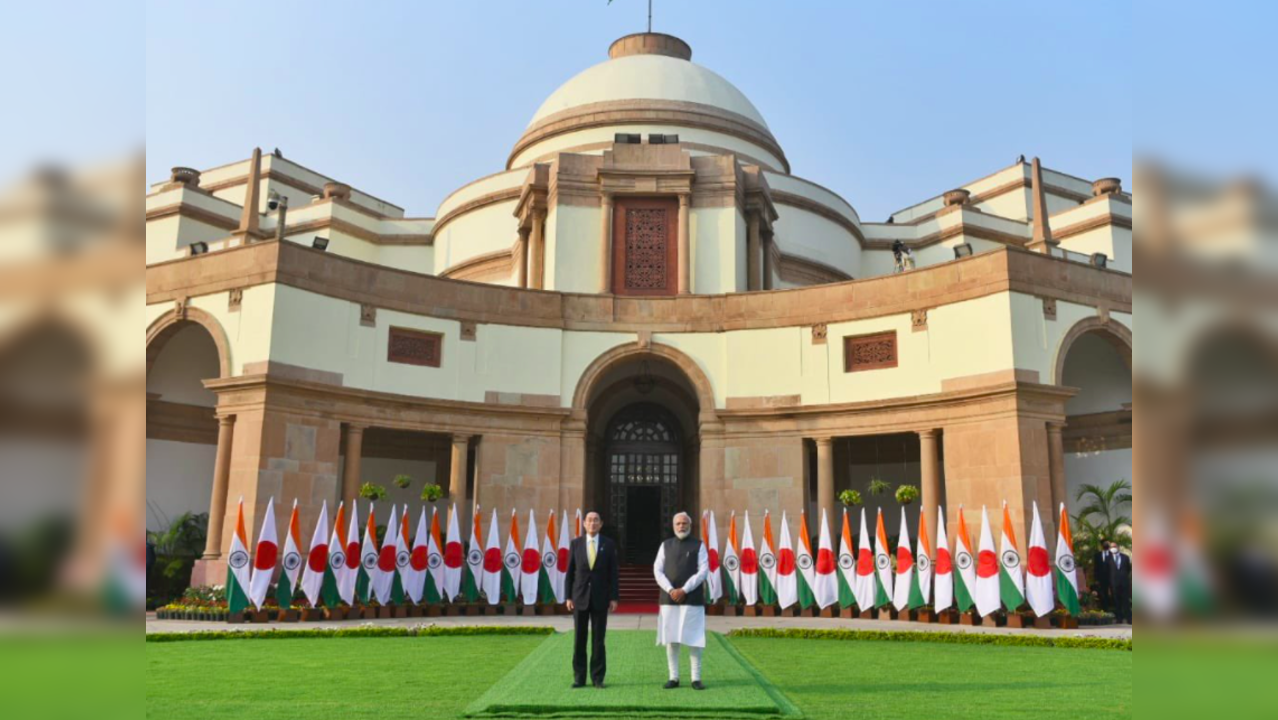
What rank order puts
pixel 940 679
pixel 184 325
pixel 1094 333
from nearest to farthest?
pixel 940 679 → pixel 184 325 → pixel 1094 333

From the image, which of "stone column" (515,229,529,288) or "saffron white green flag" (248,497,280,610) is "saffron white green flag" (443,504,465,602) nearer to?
"saffron white green flag" (248,497,280,610)

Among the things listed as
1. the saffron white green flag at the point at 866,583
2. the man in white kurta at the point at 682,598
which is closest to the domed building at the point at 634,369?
the saffron white green flag at the point at 866,583

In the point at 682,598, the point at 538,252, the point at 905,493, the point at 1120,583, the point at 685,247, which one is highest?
the point at 538,252

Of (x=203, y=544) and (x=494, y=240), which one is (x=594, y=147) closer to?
(x=494, y=240)

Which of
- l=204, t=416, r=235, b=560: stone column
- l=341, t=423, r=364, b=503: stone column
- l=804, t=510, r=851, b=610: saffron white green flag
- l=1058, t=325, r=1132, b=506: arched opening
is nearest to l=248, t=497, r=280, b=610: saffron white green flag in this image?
l=204, t=416, r=235, b=560: stone column

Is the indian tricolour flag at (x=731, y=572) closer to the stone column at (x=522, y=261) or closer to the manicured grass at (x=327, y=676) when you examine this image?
the manicured grass at (x=327, y=676)

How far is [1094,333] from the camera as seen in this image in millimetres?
24156

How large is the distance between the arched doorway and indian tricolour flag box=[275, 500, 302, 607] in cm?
1089

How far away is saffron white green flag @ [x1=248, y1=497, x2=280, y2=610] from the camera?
63.5 ft

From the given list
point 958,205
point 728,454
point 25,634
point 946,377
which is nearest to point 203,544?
point 728,454

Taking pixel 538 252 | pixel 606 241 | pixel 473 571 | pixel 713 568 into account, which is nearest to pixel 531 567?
pixel 473 571

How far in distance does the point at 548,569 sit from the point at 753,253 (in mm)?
14212

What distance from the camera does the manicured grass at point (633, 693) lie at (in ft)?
27.2

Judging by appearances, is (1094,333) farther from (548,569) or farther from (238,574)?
(238,574)
